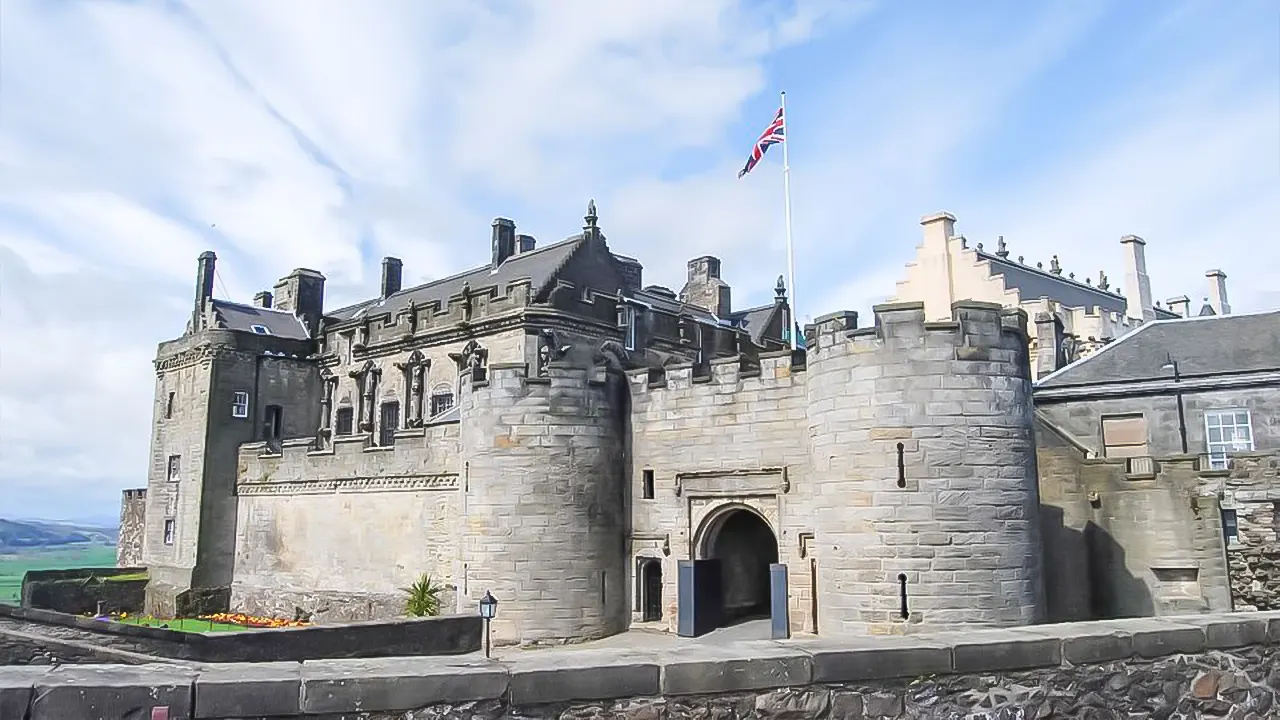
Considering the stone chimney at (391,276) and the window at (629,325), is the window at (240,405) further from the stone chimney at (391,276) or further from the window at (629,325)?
the window at (629,325)

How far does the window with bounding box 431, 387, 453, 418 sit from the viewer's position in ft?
106

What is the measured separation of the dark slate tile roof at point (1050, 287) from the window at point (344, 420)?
77.9ft

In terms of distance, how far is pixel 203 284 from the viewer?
38.6 m

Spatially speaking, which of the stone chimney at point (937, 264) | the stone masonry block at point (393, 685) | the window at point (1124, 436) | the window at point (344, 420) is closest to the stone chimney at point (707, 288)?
the stone chimney at point (937, 264)

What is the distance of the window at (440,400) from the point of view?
106 ft

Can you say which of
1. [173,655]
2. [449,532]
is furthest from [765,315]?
[173,655]

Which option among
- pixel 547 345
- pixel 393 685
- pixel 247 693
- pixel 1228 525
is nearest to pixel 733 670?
pixel 393 685

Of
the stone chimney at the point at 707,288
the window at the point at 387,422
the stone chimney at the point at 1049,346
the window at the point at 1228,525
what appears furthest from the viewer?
the stone chimney at the point at 707,288

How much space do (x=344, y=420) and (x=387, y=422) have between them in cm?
272

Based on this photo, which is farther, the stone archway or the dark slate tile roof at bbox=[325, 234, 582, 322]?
the dark slate tile roof at bbox=[325, 234, 582, 322]

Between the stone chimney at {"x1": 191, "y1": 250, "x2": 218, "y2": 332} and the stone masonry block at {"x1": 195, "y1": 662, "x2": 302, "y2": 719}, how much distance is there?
36604 mm

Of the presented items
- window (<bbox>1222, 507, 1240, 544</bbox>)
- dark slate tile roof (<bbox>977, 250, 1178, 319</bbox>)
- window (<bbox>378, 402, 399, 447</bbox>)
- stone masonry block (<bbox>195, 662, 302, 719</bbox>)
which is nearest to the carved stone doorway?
window (<bbox>1222, 507, 1240, 544</bbox>)

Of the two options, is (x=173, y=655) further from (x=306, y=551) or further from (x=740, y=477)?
(x=306, y=551)

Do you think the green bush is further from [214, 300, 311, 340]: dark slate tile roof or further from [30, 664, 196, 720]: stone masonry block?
[30, 664, 196, 720]: stone masonry block
